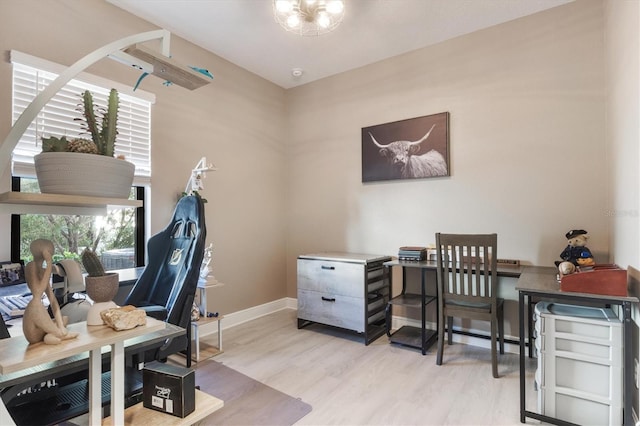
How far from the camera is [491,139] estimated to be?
9.50 ft

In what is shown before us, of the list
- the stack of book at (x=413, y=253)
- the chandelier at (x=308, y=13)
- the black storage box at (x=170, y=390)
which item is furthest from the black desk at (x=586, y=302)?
the chandelier at (x=308, y=13)

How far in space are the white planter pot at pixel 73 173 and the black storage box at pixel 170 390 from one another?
60 centimetres

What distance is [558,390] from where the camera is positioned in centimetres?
175

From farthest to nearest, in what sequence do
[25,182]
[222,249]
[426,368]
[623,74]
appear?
[222,249] < [426,368] < [25,182] < [623,74]

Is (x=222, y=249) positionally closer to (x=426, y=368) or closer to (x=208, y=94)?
(x=208, y=94)

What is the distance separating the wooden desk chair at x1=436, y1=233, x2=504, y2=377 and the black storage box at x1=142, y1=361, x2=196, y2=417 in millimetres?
1970

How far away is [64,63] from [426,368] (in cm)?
338

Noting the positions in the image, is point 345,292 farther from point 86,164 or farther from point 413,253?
point 86,164

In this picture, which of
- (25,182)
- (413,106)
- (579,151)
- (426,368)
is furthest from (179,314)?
(579,151)

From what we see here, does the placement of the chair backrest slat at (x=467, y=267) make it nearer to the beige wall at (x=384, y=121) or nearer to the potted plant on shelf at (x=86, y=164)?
the beige wall at (x=384, y=121)

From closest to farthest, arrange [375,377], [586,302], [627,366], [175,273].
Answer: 1. [627,366]
2. [586,302]
3. [175,273]
4. [375,377]

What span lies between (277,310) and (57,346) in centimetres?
327

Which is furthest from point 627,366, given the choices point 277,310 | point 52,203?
point 277,310

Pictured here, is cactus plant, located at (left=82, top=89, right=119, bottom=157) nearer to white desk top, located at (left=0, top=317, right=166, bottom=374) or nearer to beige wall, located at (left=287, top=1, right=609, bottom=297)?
white desk top, located at (left=0, top=317, right=166, bottom=374)
